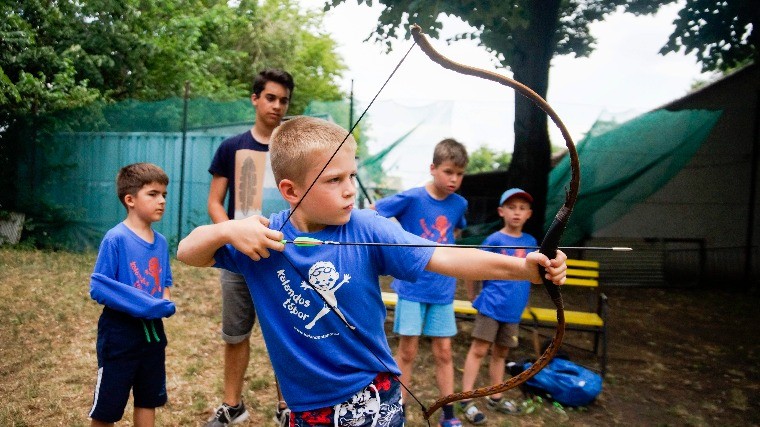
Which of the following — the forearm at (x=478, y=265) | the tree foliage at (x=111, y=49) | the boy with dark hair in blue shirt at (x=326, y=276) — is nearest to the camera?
the forearm at (x=478, y=265)

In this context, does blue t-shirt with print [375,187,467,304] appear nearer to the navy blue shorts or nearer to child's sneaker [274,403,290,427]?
child's sneaker [274,403,290,427]

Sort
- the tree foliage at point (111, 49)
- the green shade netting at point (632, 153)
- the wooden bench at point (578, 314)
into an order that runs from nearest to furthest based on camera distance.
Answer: the wooden bench at point (578, 314) < the green shade netting at point (632, 153) < the tree foliage at point (111, 49)

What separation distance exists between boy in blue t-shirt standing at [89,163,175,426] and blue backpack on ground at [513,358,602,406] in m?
2.64

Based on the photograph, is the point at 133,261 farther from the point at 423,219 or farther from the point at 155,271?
the point at 423,219

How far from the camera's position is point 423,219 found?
3.58 meters

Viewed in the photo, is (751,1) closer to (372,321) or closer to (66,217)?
(372,321)

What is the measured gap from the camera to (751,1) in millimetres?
7699

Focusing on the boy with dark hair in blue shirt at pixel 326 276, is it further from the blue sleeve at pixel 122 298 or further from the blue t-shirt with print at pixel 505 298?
the blue t-shirt with print at pixel 505 298

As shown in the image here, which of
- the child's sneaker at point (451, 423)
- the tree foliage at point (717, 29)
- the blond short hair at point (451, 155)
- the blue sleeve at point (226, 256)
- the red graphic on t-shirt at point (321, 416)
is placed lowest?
the child's sneaker at point (451, 423)

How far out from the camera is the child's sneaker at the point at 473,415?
144 inches

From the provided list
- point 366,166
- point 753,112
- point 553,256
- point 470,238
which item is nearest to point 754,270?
point 753,112

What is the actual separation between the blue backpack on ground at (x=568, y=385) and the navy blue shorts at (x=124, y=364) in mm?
2655

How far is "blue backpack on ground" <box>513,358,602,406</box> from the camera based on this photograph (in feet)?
13.3

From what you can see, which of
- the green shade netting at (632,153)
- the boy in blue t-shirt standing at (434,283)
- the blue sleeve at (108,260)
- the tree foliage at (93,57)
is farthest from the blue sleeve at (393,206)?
the green shade netting at (632,153)
